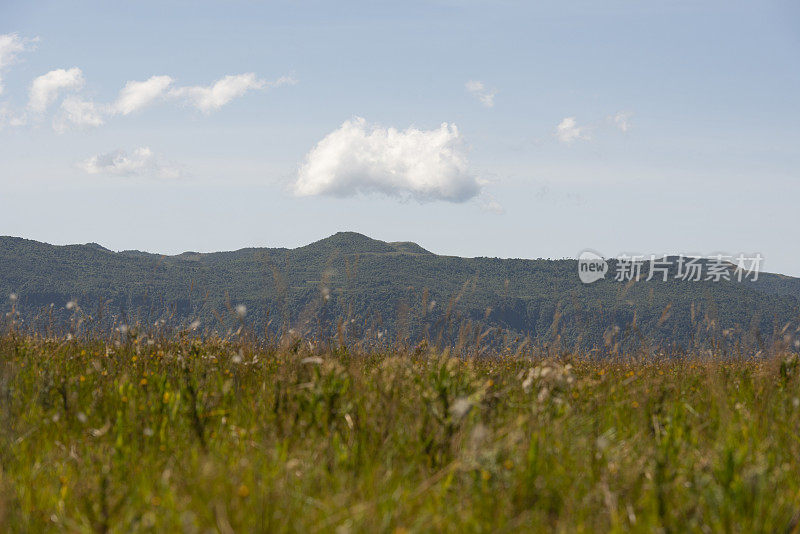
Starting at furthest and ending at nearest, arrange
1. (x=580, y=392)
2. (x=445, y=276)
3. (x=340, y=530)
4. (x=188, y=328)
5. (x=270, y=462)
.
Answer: (x=445, y=276), (x=188, y=328), (x=580, y=392), (x=270, y=462), (x=340, y=530)

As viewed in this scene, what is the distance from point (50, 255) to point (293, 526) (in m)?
119

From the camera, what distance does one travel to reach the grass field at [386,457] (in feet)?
7.91

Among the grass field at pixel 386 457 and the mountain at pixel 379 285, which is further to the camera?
the mountain at pixel 379 285

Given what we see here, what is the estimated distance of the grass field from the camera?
7.91ft

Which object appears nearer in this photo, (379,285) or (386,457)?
(386,457)

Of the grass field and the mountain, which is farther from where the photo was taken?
the mountain

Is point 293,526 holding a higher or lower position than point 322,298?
lower

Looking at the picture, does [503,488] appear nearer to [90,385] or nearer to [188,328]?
[90,385]

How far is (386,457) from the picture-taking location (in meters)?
3.12

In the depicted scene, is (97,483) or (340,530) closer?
(340,530)

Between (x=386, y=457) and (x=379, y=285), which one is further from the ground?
(x=379, y=285)

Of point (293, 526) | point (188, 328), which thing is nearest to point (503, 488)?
point (293, 526)

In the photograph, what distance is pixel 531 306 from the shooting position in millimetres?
105625

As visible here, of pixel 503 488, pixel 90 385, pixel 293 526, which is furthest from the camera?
pixel 90 385
